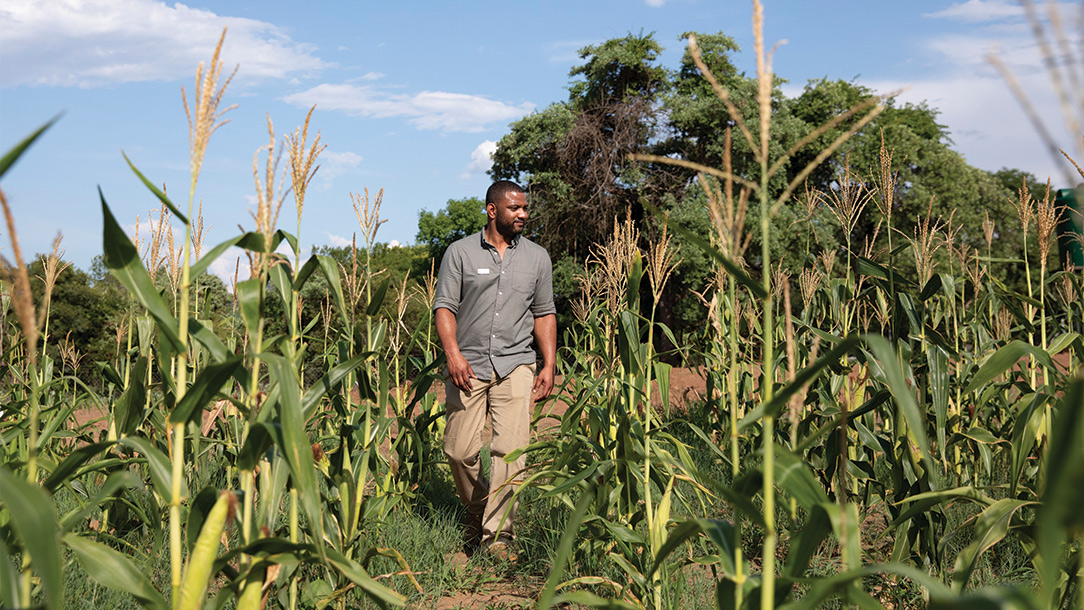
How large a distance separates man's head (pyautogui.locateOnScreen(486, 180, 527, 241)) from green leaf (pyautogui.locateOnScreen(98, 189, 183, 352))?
103 inches

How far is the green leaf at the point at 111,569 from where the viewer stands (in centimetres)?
Result: 169

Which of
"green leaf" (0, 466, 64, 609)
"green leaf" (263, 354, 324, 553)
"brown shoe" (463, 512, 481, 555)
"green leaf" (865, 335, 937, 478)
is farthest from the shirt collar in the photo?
"green leaf" (0, 466, 64, 609)

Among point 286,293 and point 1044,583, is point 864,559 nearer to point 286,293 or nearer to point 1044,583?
point 1044,583

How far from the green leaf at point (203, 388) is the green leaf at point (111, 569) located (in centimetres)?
33

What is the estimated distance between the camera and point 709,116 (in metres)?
18.1

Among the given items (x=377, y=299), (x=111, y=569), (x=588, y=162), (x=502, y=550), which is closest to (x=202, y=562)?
(x=111, y=569)

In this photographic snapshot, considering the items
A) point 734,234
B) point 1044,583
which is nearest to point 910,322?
point 734,234

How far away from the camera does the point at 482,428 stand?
428 cm

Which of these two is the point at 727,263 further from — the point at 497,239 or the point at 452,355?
the point at 497,239

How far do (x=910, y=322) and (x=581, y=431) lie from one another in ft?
7.03

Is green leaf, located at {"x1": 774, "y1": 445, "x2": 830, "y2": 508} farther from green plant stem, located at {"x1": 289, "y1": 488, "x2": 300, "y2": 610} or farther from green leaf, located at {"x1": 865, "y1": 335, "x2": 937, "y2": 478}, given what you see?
green plant stem, located at {"x1": 289, "y1": 488, "x2": 300, "y2": 610}

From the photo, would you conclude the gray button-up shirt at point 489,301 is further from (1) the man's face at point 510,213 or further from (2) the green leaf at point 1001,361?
(2) the green leaf at point 1001,361

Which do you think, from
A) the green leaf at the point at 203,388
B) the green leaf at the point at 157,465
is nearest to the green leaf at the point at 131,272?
the green leaf at the point at 203,388

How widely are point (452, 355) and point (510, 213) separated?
0.91 m
